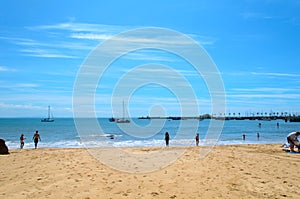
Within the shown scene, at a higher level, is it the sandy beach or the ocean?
the sandy beach

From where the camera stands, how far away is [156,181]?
31.7ft

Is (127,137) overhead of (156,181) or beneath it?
beneath

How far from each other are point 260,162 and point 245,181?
4.62m

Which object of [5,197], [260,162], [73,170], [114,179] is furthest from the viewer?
[260,162]

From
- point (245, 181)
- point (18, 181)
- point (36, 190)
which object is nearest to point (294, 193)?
point (245, 181)

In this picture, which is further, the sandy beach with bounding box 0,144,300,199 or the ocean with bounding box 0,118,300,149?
the ocean with bounding box 0,118,300,149

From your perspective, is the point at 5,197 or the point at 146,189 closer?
the point at 5,197

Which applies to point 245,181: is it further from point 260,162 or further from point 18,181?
point 18,181

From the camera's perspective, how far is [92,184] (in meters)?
9.28

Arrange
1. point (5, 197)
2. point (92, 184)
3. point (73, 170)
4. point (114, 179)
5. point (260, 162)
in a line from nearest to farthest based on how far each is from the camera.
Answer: point (5, 197) < point (92, 184) < point (114, 179) < point (73, 170) < point (260, 162)

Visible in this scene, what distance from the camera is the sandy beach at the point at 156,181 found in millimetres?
8203

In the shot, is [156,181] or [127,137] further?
[127,137]

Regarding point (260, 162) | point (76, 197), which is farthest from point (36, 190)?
point (260, 162)

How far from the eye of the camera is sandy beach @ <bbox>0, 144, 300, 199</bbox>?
26.9 feet
